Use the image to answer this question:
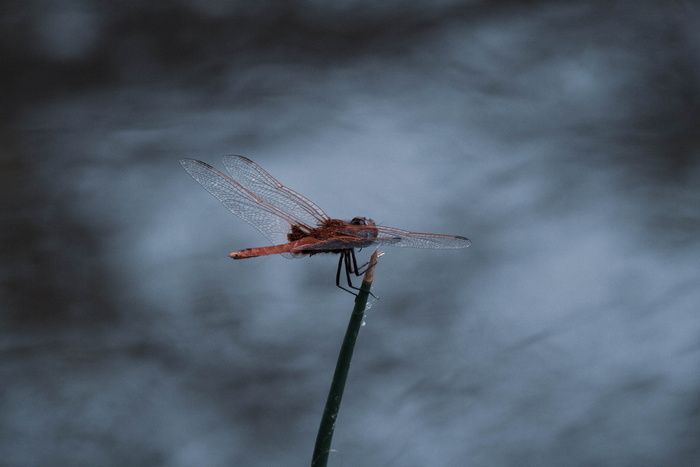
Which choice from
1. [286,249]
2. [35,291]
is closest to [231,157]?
[286,249]

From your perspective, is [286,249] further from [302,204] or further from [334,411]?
[334,411]

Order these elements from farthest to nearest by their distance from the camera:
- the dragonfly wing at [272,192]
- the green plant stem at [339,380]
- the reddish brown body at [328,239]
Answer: the dragonfly wing at [272,192] < the reddish brown body at [328,239] < the green plant stem at [339,380]

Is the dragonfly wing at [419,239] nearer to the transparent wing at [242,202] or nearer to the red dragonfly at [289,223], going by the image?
the red dragonfly at [289,223]

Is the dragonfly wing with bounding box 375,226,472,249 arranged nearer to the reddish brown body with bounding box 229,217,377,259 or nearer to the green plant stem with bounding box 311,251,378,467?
the reddish brown body with bounding box 229,217,377,259

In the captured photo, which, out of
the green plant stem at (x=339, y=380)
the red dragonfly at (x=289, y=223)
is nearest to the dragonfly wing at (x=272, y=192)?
the red dragonfly at (x=289, y=223)

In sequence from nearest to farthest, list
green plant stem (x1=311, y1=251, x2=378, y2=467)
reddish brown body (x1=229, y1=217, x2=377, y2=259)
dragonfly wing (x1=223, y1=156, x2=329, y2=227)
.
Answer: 1. green plant stem (x1=311, y1=251, x2=378, y2=467)
2. reddish brown body (x1=229, y1=217, x2=377, y2=259)
3. dragonfly wing (x1=223, y1=156, x2=329, y2=227)

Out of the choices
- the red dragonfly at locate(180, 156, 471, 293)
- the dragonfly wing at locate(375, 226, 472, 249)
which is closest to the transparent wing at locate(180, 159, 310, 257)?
the red dragonfly at locate(180, 156, 471, 293)

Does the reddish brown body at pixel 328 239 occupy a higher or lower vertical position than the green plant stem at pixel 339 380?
higher
